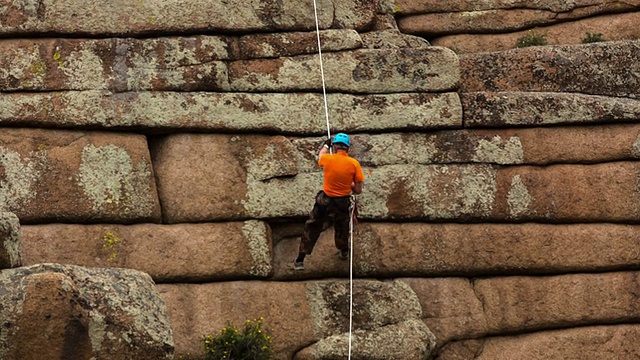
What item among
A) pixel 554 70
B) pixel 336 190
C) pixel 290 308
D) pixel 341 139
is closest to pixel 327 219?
pixel 336 190

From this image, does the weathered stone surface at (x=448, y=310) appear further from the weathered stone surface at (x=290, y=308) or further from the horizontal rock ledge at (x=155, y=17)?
the horizontal rock ledge at (x=155, y=17)

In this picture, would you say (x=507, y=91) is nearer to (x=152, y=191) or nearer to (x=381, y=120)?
(x=381, y=120)

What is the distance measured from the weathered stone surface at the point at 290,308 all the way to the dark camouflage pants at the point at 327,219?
2.90 feet

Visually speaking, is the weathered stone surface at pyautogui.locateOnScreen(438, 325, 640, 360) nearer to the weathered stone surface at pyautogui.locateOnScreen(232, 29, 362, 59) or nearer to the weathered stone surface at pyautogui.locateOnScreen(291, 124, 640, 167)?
the weathered stone surface at pyautogui.locateOnScreen(291, 124, 640, 167)

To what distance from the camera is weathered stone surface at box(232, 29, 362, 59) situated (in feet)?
78.2

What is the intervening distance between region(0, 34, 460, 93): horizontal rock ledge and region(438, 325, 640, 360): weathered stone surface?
5.29 m

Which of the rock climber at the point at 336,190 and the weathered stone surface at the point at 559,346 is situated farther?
the weathered stone surface at the point at 559,346

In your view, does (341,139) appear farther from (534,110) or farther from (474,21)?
(474,21)

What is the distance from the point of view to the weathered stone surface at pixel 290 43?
23844 millimetres

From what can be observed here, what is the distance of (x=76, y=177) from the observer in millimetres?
22312

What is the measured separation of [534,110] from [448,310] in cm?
455

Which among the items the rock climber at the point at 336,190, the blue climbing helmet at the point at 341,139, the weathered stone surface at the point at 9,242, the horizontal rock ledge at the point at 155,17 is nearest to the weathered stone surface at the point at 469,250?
the rock climber at the point at 336,190

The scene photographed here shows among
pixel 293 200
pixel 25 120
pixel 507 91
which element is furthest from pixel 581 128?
pixel 25 120

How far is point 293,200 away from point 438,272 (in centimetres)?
323
